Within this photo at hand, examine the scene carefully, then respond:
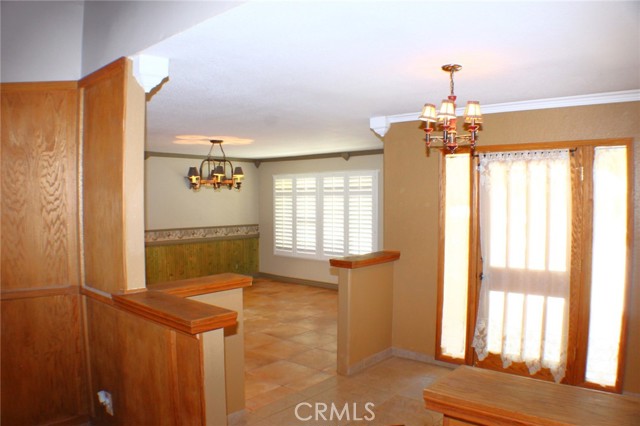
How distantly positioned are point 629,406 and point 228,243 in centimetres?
834

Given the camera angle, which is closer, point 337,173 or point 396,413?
point 396,413

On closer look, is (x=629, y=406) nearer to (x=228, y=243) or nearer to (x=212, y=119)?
(x=212, y=119)

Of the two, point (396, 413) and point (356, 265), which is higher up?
point (356, 265)

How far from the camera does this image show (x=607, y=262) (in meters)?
3.78

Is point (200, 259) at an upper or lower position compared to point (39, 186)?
lower

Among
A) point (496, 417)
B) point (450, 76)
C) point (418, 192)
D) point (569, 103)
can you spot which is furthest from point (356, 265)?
point (496, 417)

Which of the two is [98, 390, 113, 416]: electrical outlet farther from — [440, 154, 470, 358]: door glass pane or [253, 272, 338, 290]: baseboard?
[253, 272, 338, 290]: baseboard

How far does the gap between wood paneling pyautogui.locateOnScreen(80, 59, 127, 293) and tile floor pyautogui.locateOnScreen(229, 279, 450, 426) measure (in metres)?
1.41

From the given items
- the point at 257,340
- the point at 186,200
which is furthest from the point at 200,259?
the point at 257,340

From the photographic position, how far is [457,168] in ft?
14.7

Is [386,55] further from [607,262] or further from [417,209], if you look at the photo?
[607,262]

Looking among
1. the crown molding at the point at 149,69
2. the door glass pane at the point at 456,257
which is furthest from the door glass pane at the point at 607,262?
the crown molding at the point at 149,69

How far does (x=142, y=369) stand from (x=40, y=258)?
116cm

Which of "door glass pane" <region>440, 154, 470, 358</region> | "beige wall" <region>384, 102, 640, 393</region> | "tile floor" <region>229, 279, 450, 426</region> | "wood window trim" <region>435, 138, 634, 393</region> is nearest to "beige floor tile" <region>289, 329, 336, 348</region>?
"tile floor" <region>229, 279, 450, 426</region>
